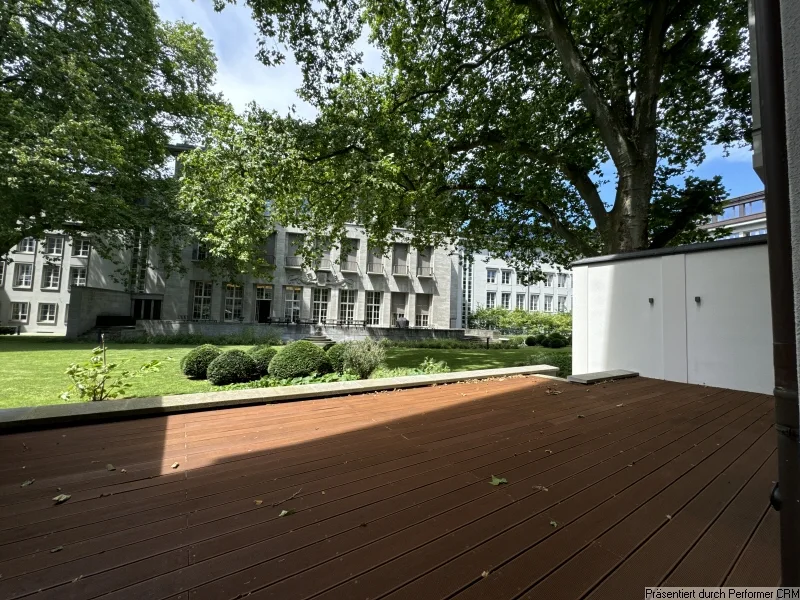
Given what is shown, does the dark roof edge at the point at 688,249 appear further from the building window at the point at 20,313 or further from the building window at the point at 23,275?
the building window at the point at 23,275

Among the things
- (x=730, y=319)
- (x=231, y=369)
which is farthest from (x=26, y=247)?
(x=730, y=319)

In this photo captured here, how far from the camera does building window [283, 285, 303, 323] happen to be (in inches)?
1108

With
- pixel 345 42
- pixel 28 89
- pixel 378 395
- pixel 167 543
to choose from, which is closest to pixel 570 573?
pixel 167 543

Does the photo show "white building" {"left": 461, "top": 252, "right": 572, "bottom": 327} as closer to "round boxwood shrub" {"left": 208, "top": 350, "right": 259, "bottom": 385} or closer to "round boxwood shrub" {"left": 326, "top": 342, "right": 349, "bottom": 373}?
"round boxwood shrub" {"left": 326, "top": 342, "right": 349, "bottom": 373}

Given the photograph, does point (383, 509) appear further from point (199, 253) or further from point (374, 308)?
point (199, 253)

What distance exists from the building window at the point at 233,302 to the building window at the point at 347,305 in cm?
776

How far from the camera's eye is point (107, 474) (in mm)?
2484

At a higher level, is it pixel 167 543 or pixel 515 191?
pixel 515 191

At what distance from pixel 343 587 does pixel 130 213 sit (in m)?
22.1

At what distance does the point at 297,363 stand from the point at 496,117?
9.21m

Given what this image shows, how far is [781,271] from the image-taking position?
4.02ft

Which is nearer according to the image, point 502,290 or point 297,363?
point 297,363

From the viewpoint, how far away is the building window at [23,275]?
29.8 metres

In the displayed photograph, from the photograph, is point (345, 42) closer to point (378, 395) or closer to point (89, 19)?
point (378, 395)
